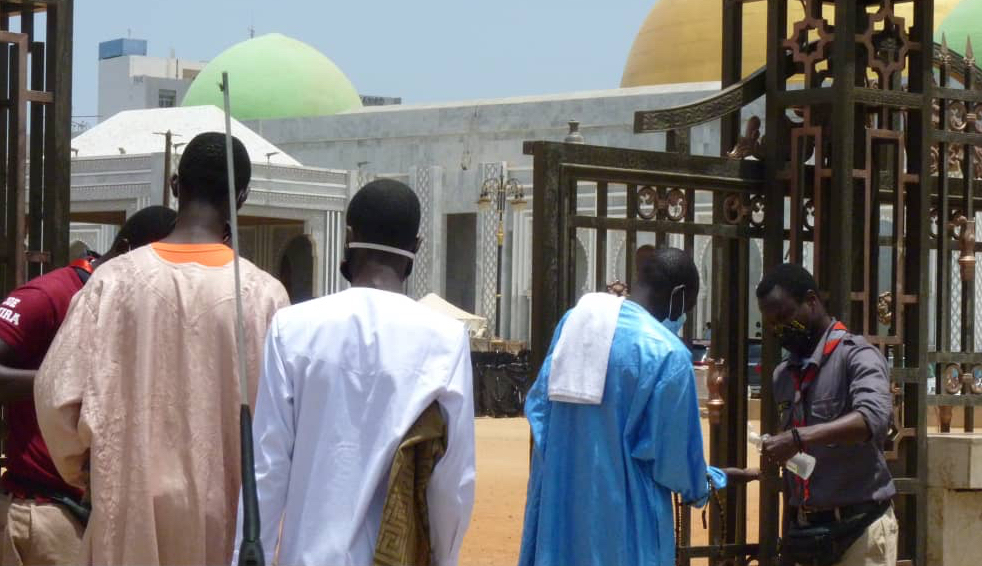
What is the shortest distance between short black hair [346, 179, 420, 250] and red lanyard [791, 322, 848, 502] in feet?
7.13

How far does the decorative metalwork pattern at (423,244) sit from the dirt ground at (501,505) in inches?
515

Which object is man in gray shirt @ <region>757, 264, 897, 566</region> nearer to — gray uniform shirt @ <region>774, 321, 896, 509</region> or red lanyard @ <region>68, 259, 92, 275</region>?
gray uniform shirt @ <region>774, 321, 896, 509</region>

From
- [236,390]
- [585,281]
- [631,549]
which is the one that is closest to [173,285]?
[236,390]

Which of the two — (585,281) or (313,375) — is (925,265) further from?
(585,281)

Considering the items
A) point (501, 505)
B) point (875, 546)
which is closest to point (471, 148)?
point (501, 505)

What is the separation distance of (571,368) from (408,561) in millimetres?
1117

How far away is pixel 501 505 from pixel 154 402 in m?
8.82


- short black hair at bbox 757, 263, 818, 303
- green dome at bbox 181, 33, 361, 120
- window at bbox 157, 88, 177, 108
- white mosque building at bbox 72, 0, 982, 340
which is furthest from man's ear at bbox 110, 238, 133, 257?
window at bbox 157, 88, 177, 108

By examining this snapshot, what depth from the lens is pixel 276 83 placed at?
42.3 meters

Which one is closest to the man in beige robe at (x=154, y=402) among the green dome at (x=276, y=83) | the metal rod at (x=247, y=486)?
the metal rod at (x=247, y=486)

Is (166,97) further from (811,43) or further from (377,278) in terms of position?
(377,278)

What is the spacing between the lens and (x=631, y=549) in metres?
4.48

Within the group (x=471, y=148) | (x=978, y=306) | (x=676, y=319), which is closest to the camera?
(x=676, y=319)

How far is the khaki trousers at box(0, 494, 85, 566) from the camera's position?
4.18 m
